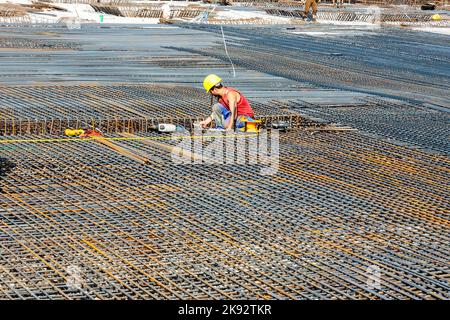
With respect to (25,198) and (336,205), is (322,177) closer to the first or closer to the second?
(336,205)

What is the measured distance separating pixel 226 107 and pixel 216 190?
1.97m

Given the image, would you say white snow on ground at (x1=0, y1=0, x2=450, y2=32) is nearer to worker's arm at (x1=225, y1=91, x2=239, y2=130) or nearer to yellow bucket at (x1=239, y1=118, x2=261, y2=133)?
yellow bucket at (x1=239, y1=118, x2=261, y2=133)

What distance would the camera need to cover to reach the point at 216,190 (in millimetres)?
7852

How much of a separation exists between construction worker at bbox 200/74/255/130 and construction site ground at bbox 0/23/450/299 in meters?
0.56

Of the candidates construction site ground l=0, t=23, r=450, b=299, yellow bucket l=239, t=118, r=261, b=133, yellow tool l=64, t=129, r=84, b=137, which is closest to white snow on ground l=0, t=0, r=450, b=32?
construction site ground l=0, t=23, r=450, b=299

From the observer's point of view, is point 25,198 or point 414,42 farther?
point 414,42

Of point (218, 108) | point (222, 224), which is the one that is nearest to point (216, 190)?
point (222, 224)

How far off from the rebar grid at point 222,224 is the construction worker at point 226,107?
613 millimetres

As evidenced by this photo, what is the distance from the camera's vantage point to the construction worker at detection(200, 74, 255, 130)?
9375mm

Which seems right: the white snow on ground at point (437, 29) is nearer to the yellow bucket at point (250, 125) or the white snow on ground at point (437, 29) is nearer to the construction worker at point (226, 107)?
the yellow bucket at point (250, 125)

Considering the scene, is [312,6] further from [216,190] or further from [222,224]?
[222,224]
